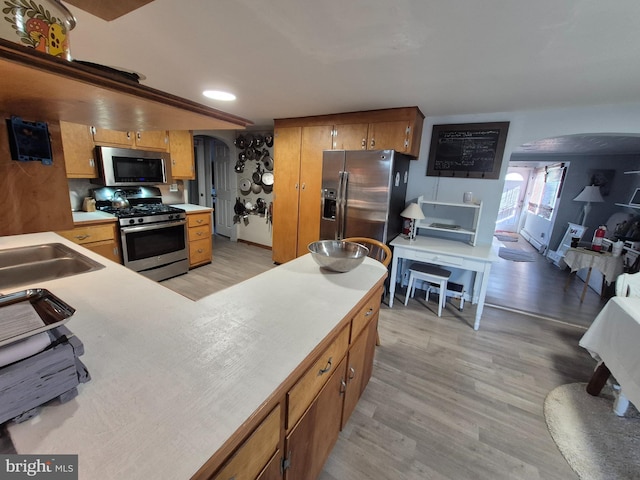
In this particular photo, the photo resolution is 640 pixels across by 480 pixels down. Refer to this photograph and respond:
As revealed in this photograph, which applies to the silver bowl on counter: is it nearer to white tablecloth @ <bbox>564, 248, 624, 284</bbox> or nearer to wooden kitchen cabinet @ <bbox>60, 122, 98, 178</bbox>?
wooden kitchen cabinet @ <bbox>60, 122, 98, 178</bbox>

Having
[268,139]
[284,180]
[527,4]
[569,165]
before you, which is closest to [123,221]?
[284,180]

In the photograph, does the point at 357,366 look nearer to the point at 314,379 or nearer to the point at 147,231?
the point at 314,379

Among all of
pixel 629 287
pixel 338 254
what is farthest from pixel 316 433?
pixel 629 287

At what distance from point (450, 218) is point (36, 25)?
11.5 ft

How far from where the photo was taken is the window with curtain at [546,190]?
219 inches

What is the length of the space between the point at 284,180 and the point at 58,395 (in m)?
3.42

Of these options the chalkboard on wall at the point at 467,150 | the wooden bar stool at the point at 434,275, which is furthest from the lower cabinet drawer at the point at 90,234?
the chalkboard on wall at the point at 467,150

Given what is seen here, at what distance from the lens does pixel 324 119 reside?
325 cm

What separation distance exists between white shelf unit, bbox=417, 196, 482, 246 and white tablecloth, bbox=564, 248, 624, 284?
1582mm

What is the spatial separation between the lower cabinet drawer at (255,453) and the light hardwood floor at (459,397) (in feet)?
2.74

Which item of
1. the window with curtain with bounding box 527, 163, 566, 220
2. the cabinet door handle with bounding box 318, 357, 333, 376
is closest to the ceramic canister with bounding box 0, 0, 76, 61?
the cabinet door handle with bounding box 318, 357, 333, 376

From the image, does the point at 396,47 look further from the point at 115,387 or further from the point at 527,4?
the point at 115,387

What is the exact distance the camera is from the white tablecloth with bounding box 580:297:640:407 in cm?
144

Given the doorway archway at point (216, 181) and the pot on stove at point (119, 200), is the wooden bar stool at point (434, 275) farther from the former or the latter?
the doorway archway at point (216, 181)
